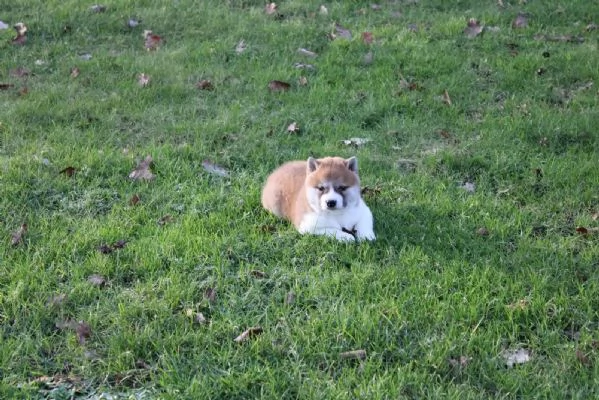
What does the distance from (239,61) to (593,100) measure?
166 inches

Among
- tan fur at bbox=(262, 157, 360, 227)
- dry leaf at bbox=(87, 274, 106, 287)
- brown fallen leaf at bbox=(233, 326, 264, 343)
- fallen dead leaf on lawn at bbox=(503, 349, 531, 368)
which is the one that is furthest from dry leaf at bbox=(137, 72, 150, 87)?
fallen dead leaf on lawn at bbox=(503, 349, 531, 368)

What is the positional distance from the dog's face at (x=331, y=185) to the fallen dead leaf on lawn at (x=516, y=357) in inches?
64.4

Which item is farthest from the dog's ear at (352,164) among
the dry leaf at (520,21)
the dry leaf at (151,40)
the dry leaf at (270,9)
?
the dry leaf at (270,9)

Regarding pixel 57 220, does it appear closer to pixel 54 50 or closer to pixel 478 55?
pixel 54 50

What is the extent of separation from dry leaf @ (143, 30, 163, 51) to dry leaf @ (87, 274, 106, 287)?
5.14m

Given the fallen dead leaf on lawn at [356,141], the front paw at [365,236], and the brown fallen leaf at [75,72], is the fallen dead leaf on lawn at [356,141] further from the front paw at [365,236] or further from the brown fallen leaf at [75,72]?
the brown fallen leaf at [75,72]

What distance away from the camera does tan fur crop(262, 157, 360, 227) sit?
16.6 ft

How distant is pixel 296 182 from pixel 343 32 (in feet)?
14.1

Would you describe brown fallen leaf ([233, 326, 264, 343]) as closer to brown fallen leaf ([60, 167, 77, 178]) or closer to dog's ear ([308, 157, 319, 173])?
dog's ear ([308, 157, 319, 173])

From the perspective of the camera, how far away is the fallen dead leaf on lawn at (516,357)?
3740mm

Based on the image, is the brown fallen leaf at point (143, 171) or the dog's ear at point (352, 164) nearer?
the dog's ear at point (352, 164)

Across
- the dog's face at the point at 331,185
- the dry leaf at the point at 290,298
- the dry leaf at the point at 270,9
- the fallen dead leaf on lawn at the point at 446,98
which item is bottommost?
the dry leaf at the point at 270,9

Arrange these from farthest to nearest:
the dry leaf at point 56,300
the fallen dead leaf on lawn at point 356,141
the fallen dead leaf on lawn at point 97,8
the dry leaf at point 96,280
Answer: the fallen dead leaf on lawn at point 97,8, the fallen dead leaf on lawn at point 356,141, the dry leaf at point 96,280, the dry leaf at point 56,300

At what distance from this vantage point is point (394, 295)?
428 cm
